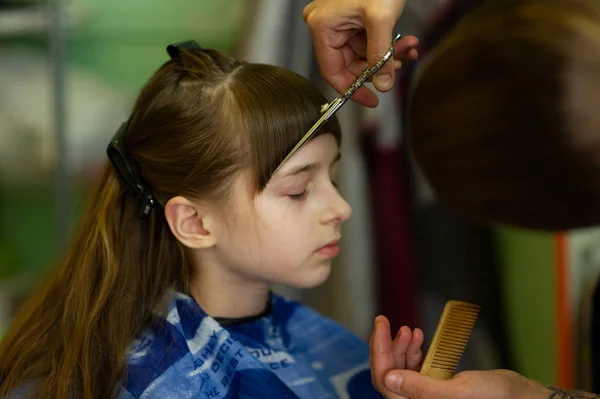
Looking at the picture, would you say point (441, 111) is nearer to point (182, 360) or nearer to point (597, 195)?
point (597, 195)

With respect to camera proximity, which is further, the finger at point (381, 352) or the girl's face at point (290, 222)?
the girl's face at point (290, 222)

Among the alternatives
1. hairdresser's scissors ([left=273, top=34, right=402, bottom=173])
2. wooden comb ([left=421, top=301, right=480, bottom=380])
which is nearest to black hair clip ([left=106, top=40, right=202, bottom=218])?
hairdresser's scissors ([left=273, top=34, right=402, bottom=173])

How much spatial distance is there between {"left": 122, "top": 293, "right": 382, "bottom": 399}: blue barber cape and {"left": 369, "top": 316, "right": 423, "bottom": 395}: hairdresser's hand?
17cm

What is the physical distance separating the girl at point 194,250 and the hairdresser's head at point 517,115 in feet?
0.77

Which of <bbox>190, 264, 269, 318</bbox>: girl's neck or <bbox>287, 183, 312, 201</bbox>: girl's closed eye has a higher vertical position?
<bbox>287, 183, 312, 201</bbox>: girl's closed eye

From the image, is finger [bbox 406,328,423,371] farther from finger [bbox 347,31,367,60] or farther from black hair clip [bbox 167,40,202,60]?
black hair clip [bbox 167,40,202,60]

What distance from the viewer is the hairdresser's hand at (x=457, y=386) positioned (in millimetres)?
774

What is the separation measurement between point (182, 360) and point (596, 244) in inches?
40.0

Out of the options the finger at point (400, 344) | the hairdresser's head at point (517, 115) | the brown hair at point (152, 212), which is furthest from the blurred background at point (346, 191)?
the finger at point (400, 344)

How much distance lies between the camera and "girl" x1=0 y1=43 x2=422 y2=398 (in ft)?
3.19

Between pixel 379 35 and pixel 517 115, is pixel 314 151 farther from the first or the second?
pixel 517 115

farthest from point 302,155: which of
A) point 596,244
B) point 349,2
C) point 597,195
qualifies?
point 596,244

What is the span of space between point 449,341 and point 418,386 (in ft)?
0.23

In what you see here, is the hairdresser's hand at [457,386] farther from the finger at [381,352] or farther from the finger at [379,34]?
the finger at [379,34]
